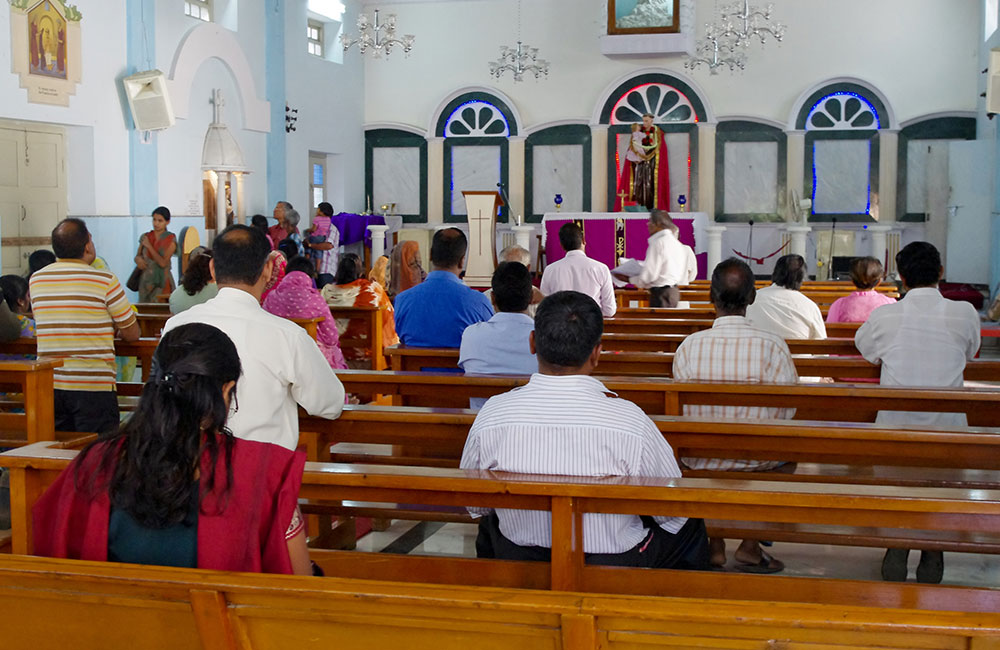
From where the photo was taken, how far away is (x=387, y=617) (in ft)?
5.82

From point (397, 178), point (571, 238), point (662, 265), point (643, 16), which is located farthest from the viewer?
point (397, 178)

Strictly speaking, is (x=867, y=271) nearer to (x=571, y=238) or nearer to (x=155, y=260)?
(x=571, y=238)

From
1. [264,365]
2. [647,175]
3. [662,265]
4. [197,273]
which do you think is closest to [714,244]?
[647,175]

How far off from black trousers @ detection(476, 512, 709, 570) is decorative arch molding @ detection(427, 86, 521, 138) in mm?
13612

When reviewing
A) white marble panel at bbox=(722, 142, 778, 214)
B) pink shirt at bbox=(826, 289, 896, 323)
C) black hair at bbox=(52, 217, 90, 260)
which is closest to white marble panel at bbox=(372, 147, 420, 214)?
white marble panel at bbox=(722, 142, 778, 214)

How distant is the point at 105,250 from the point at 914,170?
10.7 metres

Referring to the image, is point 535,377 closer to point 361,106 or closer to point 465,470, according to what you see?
point 465,470

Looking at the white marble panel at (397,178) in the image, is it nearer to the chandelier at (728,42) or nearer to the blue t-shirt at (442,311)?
the chandelier at (728,42)

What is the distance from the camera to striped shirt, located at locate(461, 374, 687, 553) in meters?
2.61

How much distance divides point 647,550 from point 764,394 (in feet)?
3.91

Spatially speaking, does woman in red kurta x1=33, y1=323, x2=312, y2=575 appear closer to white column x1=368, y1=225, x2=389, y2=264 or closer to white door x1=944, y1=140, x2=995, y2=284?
white column x1=368, y1=225, x2=389, y2=264

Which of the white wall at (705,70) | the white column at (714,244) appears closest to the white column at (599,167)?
the white wall at (705,70)

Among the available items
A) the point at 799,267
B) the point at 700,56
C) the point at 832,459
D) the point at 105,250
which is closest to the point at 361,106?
the point at 700,56

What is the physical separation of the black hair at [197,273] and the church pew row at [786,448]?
256cm
